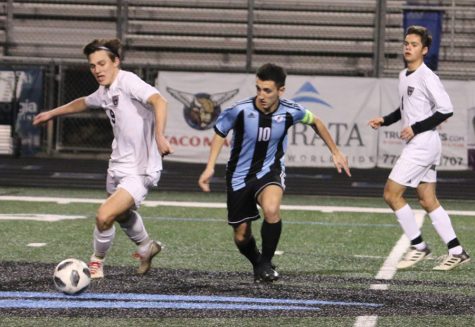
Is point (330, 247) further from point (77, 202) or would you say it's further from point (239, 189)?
point (77, 202)

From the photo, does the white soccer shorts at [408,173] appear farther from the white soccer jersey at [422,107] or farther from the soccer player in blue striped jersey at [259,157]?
the soccer player in blue striped jersey at [259,157]

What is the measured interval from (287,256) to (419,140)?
142cm

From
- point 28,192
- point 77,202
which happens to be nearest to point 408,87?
point 77,202

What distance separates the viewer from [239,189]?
7516 millimetres

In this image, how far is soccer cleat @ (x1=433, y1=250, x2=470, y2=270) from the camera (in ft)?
26.9

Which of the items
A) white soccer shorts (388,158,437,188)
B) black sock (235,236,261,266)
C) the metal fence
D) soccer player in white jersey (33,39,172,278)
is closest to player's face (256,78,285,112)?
soccer player in white jersey (33,39,172,278)

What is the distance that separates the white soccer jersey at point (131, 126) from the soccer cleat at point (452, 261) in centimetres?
225

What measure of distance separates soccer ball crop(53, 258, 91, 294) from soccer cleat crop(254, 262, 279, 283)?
1237 mm

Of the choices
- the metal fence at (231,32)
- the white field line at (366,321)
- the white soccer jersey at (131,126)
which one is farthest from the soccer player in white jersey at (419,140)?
the metal fence at (231,32)

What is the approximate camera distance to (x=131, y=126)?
7477 mm

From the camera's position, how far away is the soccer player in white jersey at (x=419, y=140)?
8.33 m

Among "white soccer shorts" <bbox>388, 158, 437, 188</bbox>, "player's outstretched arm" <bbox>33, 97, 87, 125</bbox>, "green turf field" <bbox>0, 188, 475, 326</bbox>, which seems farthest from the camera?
"white soccer shorts" <bbox>388, 158, 437, 188</bbox>

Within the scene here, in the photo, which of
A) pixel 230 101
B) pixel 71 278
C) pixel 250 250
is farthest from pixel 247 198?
pixel 230 101

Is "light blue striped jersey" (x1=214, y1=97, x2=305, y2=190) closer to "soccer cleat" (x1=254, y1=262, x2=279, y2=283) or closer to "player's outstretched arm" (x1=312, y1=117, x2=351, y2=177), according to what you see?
"player's outstretched arm" (x1=312, y1=117, x2=351, y2=177)
